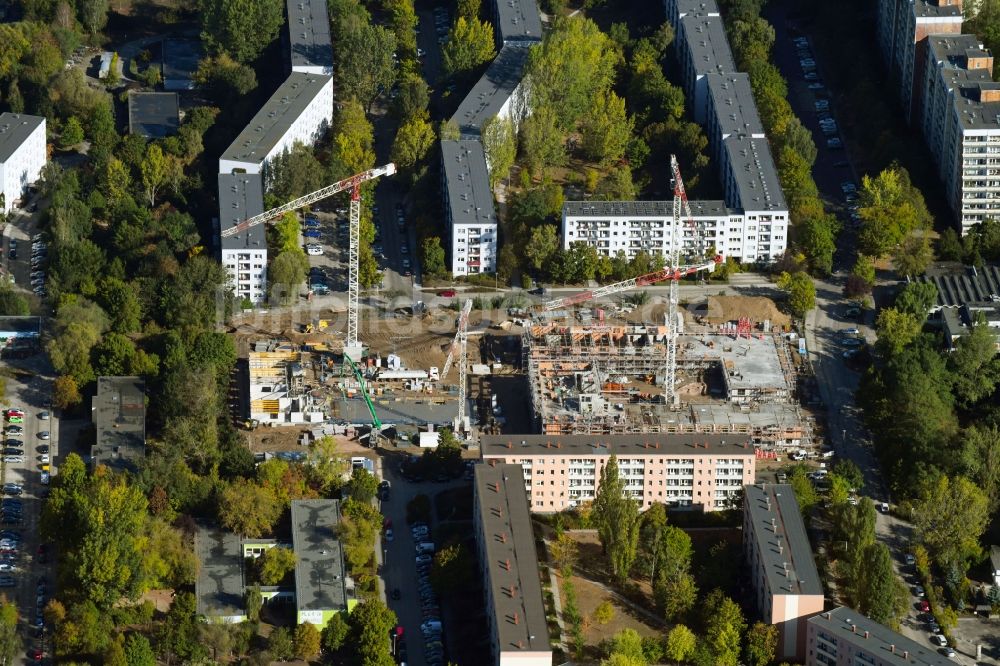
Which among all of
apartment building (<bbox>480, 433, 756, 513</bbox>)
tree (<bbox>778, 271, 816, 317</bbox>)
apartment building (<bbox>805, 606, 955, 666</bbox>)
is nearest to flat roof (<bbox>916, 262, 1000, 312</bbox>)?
tree (<bbox>778, 271, 816, 317</bbox>)

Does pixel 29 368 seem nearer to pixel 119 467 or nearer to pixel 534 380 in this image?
pixel 119 467

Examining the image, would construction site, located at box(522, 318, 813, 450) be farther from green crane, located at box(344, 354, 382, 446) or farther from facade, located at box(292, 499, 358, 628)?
facade, located at box(292, 499, 358, 628)

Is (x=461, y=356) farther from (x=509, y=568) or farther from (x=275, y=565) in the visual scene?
(x=275, y=565)

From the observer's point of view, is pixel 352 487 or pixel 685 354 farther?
pixel 685 354

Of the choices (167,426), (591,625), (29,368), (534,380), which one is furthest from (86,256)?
(591,625)

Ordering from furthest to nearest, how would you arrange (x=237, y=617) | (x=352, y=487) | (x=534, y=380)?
(x=534, y=380) < (x=352, y=487) < (x=237, y=617)
